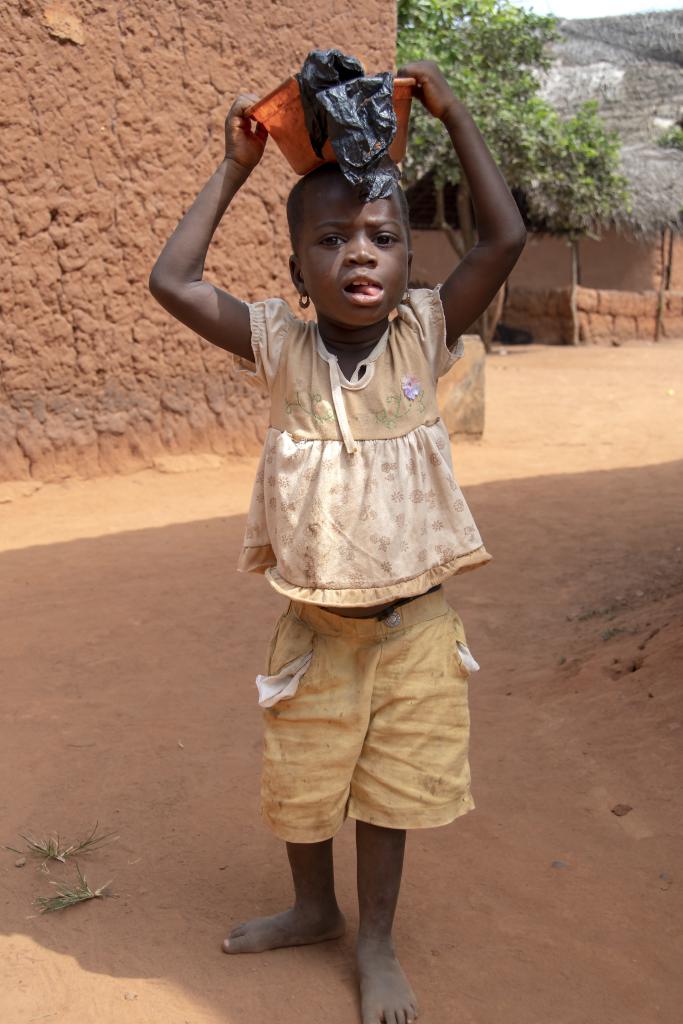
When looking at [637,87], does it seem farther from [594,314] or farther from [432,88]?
[432,88]

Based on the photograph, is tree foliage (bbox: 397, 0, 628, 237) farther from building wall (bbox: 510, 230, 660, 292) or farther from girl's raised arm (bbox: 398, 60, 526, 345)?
girl's raised arm (bbox: 398, 60, 526, 345)

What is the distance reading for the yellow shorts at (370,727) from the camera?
2.02m

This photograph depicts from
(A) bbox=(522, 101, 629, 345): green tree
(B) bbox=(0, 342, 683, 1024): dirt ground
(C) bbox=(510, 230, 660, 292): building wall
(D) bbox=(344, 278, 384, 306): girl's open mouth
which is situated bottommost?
(C) bbox=(510, 230, 660, 292): building wall

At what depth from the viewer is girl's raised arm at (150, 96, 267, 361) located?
6.56ft

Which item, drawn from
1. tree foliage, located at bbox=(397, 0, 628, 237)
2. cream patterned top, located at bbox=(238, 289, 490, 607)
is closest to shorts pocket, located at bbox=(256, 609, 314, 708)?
cream patterned top, located at bbox=(238, 289, 490, 607)

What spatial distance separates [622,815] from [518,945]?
647 mm

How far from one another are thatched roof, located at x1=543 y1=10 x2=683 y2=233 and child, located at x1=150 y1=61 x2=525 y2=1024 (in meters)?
15.8

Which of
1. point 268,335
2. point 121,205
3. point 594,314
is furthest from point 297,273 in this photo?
point 594,314

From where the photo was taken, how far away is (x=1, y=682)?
3664mm

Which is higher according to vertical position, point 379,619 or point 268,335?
point 268,335

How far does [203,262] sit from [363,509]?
0.56m

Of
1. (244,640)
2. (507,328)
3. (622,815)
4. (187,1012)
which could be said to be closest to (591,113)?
(507,328)

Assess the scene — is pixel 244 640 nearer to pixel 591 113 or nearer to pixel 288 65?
pixel 288 65

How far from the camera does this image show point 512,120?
14.0m
